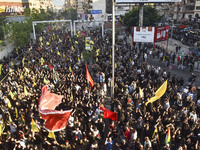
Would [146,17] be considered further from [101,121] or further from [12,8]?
[12,8]

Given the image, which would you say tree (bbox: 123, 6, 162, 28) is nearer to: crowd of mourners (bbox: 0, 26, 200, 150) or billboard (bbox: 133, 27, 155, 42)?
billboard (bbox: 133, 27, 155, 42)

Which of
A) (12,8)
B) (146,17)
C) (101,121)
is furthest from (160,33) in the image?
(12,8)

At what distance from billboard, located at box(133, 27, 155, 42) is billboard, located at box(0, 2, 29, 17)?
43090mm

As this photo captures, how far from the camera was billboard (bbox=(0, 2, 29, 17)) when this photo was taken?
5258 cm

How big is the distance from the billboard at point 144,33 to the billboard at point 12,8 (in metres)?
43.1

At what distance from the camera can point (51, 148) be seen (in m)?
8.08

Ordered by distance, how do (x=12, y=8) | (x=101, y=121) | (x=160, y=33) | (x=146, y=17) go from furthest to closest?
(x=12, y=8) < (x=146, y=17) < (x=160, y=33) < (x=101, y=121)

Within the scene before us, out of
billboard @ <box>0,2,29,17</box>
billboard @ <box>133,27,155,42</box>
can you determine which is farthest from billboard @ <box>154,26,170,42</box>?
billboard @ <box>0,2,29,17</box>

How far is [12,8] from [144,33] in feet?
153

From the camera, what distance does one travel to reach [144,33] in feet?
74.8

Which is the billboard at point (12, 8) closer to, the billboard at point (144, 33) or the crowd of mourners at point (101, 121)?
the billboard at point (144, 33)

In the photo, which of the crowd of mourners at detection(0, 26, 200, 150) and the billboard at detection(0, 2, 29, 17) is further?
the billboard at detection(0, 2, 29, 17)

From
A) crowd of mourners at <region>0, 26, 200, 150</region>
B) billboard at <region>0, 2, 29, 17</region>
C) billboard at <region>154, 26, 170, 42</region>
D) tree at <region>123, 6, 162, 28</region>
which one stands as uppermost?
billboard at <region>0, 2, 29, 17</region>

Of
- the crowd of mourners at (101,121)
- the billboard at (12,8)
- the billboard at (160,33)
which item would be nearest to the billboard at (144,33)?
the billboard at (160,33)
